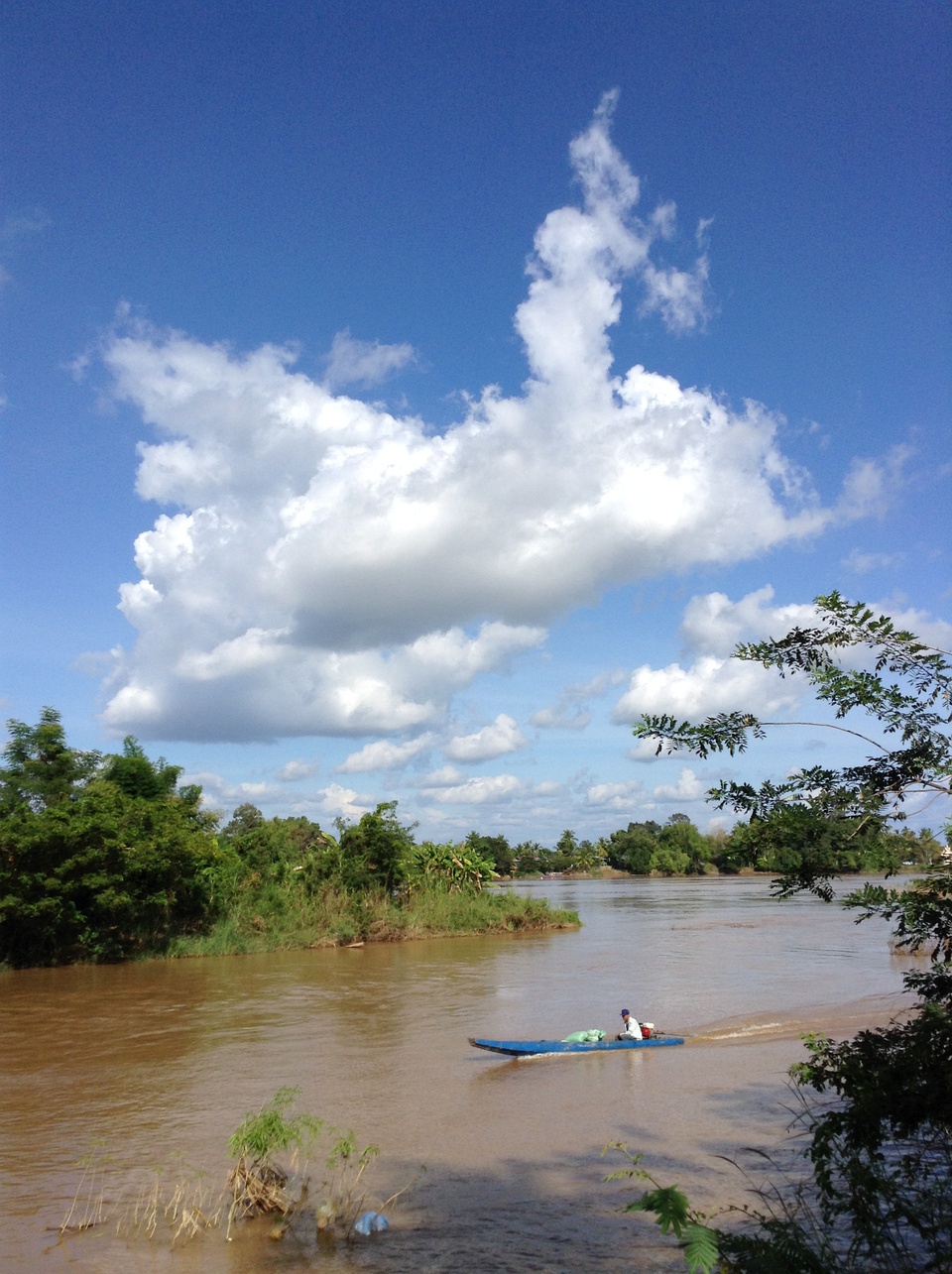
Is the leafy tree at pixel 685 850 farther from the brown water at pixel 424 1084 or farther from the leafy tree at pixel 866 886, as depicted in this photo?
the leafy tree at pixel 866 886

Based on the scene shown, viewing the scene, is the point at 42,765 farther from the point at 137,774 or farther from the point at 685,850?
the point at 685,850

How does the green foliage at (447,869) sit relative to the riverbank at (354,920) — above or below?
above

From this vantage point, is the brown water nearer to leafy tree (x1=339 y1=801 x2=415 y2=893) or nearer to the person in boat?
the person in boat

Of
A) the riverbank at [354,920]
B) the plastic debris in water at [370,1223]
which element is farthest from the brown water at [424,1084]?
the riverbank at [354,920]

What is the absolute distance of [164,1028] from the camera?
1809 centimetres

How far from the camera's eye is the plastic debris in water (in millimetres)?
7570

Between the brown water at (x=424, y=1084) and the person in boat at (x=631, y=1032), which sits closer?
the brown water at (x=424, y=1084)

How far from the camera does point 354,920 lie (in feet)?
108

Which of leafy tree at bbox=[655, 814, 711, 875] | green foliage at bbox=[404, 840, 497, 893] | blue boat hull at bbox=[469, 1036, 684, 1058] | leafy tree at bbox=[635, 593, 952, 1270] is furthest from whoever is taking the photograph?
leafy tree at bbox=[655, 814, 711, 875]

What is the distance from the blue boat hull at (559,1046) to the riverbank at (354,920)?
1761cm

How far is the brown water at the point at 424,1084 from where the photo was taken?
7609mm

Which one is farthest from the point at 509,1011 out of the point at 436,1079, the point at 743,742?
the point at 743,742

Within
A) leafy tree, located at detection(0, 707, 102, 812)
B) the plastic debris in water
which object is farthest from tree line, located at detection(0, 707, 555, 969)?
the plastic debris in water

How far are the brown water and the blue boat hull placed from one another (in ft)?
0.60
